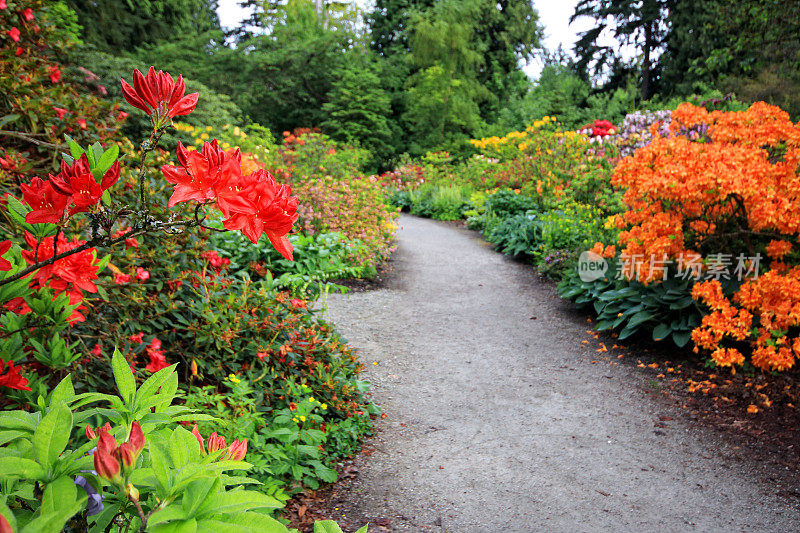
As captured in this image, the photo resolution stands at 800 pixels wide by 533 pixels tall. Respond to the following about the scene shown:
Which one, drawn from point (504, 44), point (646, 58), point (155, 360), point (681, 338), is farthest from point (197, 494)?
point (504, 44)

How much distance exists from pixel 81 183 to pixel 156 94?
19 centimetres

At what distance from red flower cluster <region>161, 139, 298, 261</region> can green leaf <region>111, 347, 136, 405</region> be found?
294mm

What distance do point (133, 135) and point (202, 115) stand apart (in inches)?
41.0

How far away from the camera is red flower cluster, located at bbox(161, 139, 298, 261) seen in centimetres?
87

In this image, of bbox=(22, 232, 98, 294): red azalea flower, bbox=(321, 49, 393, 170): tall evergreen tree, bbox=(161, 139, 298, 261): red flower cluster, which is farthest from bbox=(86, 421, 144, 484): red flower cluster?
bbox=(321, 49, 393, 170): tall evergreen tree

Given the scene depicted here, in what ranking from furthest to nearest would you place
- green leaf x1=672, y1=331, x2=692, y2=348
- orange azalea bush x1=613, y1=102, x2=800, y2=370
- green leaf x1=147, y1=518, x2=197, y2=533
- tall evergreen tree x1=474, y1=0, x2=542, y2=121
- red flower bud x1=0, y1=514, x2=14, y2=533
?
tall evergreen tree x1=474, y1=0, x2=542, y2=121
green leaf x1=672, y1=331, x2=692, y2=348
orange azalea bush x1=613, y1=102, x2=800, y2=370
green leaf x1=147, y1=518, x2=197, y2=533
red flower bud x1=0, y1=514, x2=14, y2=533

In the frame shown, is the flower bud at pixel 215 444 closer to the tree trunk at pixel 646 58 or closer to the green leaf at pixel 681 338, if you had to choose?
the green leaf at pixel 681 338

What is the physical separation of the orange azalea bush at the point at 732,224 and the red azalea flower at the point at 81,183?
Answer: 3917mm

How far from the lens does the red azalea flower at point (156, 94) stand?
85 centimetres

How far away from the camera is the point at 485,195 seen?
1091 centimetres

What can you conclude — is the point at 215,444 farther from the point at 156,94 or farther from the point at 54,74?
the point at 54,74

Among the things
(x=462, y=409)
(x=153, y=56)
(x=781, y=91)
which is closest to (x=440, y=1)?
(x=153, y=56)

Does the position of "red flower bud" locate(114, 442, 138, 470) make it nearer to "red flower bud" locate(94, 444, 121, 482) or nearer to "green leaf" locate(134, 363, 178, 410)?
"red flower bud" locate(94, 444, 121, 482)

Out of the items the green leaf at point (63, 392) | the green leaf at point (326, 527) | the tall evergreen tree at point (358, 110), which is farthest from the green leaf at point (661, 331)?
the tall evergreen tree at point (358, 110)
